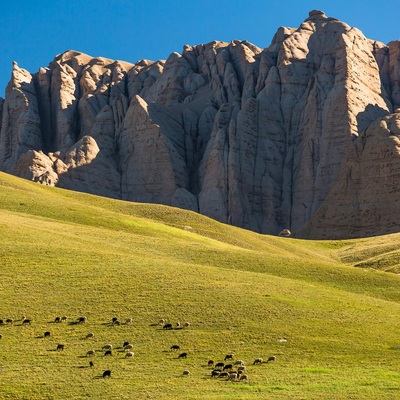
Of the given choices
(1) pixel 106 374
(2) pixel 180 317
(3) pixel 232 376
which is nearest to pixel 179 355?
(3) pixel 232 376

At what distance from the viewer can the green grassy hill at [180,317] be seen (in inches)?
1734

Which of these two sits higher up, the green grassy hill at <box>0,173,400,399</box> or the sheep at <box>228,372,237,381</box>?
the green grassy hill at <box>0,173,400,399</box>

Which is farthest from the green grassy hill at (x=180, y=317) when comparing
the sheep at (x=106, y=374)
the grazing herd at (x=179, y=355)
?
the sheep at (x=106, y=374)

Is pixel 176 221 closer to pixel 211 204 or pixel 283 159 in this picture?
pixel 211 204

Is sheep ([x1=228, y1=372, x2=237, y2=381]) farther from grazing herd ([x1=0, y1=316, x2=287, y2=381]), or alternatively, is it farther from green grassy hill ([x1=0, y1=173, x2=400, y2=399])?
green grassy hill ([x1=0, y1=173, x2=400, y2=399])

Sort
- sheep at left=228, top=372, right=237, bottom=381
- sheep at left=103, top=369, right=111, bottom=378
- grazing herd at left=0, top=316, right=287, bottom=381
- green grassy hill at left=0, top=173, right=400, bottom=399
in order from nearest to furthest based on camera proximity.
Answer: green grassy hill at left=0, top=173, right=400, bottom=399, sheep at left=103, top=369, right=111, bottom=378, sheep at left=228, top=372, right=237, bottom=381, grazing herd at left=0, top=316, right=287, bottom=381

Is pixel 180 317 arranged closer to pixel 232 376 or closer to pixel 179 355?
pixel 179 355

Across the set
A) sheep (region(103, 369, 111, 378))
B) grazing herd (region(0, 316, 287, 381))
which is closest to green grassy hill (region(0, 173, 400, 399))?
grazing herd (region(0, 316, 287, 381))

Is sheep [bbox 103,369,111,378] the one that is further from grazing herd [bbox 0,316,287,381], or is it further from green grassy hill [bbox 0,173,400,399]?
green grassy hill [bbox 0,173,400,399]

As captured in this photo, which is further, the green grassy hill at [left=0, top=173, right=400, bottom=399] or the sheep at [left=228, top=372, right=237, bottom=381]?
the sheep at [left=228, top=372, right=237, bottom=381]

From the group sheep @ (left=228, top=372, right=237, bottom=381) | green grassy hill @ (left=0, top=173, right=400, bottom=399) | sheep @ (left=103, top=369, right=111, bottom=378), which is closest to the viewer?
green grassy hill @ (left=0, top=173, right=400, bottom=399)

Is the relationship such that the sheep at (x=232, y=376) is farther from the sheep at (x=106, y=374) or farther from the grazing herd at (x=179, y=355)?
the sheep at (x=106, y=374)

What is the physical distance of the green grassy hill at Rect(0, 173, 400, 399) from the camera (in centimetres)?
4403

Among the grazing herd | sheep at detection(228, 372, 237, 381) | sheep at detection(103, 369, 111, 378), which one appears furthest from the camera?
the grazing herd
